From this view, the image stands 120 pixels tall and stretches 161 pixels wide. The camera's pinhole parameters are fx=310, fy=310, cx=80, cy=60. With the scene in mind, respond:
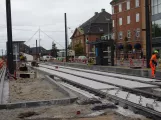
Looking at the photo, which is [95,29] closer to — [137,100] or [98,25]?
[98,25]

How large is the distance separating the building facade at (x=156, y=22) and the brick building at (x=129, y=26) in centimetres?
814

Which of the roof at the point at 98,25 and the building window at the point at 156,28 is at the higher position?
the roof at the point at 98,25

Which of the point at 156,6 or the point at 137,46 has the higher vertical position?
the point at 156,6

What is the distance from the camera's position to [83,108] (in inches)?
369

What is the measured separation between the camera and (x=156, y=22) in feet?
150

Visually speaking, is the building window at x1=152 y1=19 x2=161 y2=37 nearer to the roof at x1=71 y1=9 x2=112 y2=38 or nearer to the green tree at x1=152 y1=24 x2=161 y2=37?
the green tree at x1=152 y1=24 x2=161 y2=37

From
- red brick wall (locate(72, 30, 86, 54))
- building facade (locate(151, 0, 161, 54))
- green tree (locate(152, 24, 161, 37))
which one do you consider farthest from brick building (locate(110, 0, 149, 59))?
red brick wall (locate(72, 30, 86, 54))

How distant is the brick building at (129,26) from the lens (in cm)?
5869

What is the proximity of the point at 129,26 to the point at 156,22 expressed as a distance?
18.9 meters

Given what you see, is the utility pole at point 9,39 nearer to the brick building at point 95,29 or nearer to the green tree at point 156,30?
the green tree at point 156,30

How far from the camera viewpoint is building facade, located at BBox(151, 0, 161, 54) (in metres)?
45.1

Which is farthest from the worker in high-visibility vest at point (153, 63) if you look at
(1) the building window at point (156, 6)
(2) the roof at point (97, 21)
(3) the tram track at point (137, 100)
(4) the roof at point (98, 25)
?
(2) the roof at point (97, 21)

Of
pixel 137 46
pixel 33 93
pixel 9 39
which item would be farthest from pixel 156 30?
pixel 33 93

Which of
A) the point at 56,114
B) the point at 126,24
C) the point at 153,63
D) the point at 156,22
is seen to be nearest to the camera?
the point at 56,114
